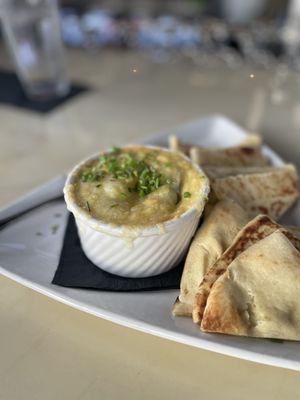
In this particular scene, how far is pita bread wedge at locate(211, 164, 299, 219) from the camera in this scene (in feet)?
4.96

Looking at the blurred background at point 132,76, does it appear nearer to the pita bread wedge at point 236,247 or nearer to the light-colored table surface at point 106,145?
the light-colored table surface at point 106,145

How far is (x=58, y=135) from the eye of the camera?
237cm

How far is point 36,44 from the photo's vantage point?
2.59 m

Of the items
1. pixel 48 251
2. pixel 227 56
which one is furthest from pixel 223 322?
pixel 227 56

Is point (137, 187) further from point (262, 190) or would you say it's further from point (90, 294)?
point (262, 190)

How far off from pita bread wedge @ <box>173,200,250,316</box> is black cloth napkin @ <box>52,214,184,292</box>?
91 millimetres

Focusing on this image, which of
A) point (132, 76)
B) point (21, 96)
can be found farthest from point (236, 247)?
point (132, 76)

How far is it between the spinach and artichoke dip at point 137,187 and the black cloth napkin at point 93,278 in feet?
0.62

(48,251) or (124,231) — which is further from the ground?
(124,231)

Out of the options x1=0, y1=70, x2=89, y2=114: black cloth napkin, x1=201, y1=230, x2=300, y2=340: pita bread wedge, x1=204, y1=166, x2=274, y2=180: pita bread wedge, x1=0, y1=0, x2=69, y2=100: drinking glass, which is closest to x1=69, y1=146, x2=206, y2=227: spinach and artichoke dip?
x1=204, y1=166, x2=274, y2=180: pita bread wedge

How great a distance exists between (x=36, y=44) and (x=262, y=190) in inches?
67.8

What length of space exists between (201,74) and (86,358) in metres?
2.37

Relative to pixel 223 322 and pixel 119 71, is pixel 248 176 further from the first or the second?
pixel 119 71

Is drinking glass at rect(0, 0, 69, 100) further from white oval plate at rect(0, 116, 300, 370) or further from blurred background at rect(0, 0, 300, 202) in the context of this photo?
white oval plate at rect(0, 116, 300, 370)
